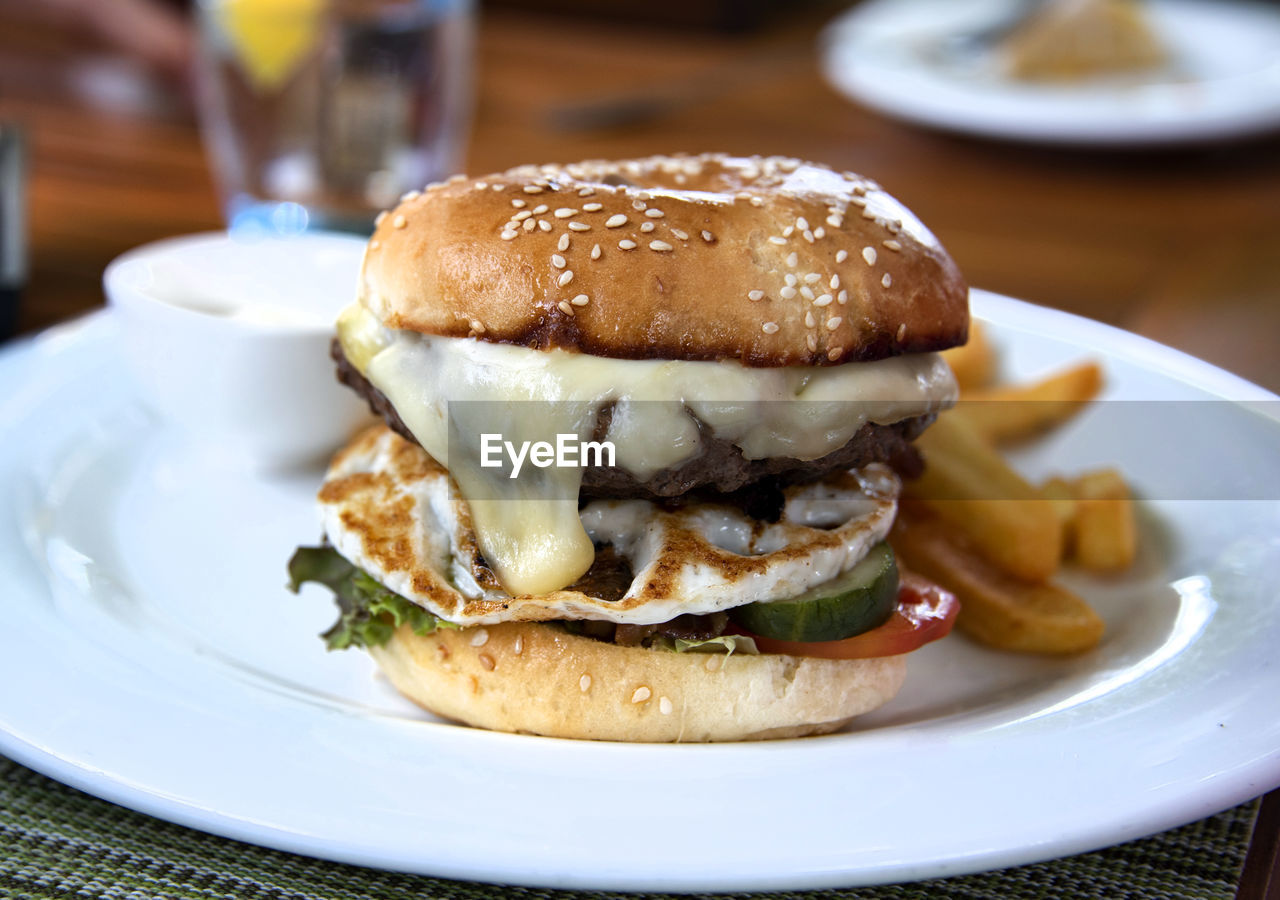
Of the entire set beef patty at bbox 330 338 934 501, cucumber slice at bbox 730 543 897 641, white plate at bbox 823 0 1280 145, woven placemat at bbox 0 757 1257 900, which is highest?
Result: white plate at bbox 823 0 1280 145

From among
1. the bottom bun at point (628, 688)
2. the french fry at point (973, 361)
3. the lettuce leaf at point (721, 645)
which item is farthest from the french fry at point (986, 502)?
the lettuce leaf at point (721, 645)

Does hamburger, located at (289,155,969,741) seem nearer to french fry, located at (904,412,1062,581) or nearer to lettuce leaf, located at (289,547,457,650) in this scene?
lettuce leaf, located at (289,547,457,650)

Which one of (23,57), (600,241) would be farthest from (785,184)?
(23,57)

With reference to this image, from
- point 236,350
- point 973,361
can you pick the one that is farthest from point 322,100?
point 973,361

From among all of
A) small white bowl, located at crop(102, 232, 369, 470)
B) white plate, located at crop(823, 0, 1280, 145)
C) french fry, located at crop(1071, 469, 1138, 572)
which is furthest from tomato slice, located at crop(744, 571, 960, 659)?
white plate, located at crop(823, 0, 1280, 145)

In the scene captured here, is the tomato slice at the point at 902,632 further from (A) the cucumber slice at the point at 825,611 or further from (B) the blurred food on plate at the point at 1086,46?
(B) the blurred food on plate at the point at 1086,46

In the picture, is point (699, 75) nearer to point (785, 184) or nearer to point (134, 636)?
point (785, 184)
